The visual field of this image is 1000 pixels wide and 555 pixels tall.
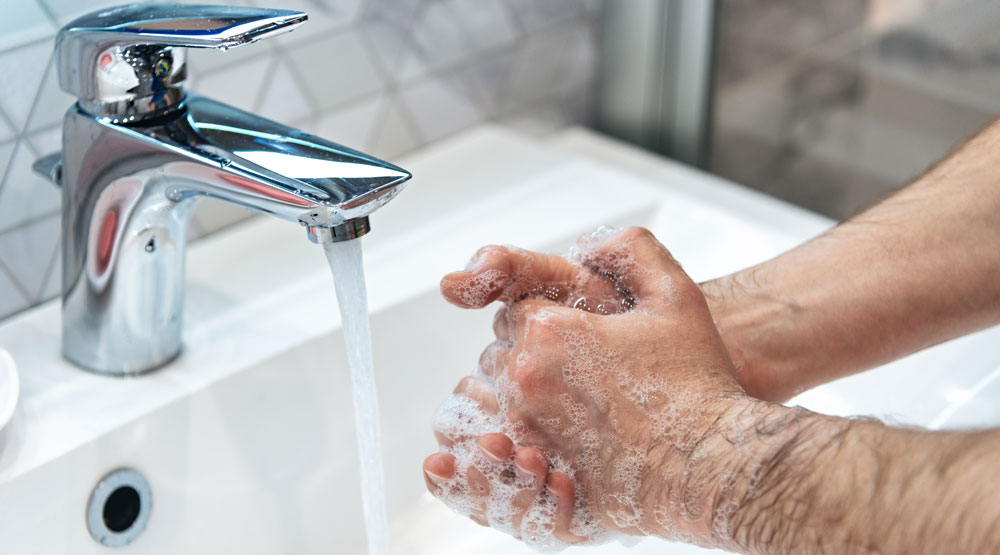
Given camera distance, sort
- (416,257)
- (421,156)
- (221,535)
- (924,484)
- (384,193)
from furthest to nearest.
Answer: (421,156), (416,257), (221,535), (384,193), (924,484)

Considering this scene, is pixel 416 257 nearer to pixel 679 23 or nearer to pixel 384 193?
pixel 384 193

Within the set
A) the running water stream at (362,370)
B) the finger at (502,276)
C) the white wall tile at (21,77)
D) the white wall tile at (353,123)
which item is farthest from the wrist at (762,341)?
the white wall tile at (21,77)

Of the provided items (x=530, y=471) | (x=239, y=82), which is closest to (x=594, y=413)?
(x=530, y=471)

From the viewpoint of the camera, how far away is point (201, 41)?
46cm

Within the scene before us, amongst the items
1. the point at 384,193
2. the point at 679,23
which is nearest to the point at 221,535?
the point at 384,193

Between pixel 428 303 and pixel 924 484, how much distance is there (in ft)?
1.32

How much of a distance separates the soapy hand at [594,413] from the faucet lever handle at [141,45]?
0.17 metres

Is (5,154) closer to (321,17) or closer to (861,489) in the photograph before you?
(321,17)

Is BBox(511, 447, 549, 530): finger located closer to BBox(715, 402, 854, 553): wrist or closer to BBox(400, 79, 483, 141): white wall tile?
BBox(715, 402, 854, 553): wrist

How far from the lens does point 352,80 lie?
80 centimetres

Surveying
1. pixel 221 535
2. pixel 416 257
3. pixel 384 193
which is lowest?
pixel 221 535

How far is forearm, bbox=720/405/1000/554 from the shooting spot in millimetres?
357

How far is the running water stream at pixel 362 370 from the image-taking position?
1.75 feet

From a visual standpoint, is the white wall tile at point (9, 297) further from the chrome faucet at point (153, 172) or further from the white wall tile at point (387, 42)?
the white wall tile at point (387, 42)
